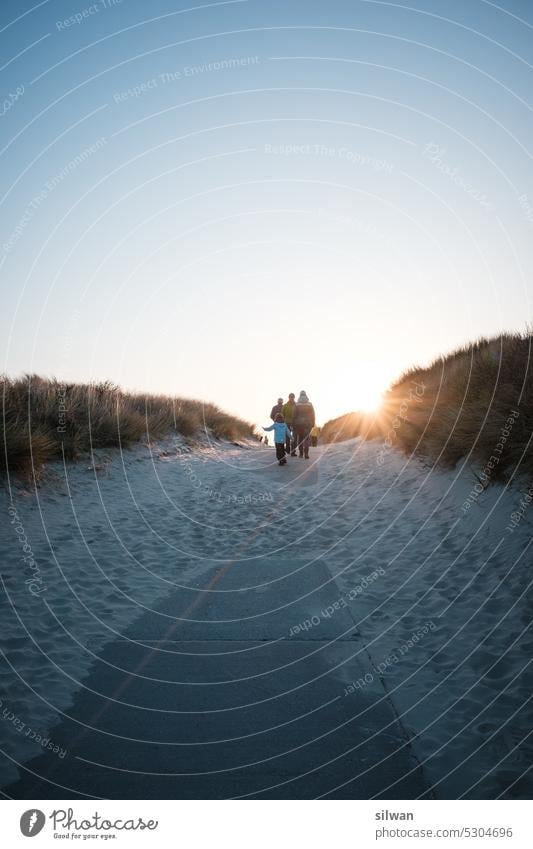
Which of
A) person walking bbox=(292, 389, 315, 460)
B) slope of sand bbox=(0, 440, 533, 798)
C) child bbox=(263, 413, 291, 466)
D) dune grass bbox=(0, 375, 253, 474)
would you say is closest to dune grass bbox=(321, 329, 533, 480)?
slope of sand bbox=(0, 440, 533, 798)

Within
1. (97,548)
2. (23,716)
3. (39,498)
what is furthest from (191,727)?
(39,498)

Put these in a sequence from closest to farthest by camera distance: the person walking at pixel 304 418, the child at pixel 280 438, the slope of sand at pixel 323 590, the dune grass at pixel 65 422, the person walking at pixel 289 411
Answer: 1. the slope of sand at pixel 323 590
2. the dune grass at pixel 65 422
3. the child at pixel 280 438
4. the person walking at pixel 304 418
5. the person walking at pixel 289 411

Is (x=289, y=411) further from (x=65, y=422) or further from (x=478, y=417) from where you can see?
(x=478, y=417)

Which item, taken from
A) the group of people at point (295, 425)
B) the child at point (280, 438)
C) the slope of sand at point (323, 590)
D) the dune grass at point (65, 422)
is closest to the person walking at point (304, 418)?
the group of people at point (295, 425)

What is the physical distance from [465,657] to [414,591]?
1405 millimetres

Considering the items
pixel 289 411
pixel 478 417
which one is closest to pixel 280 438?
pixel 289 411

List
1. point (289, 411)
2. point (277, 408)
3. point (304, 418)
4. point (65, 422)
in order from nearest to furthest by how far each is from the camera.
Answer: point (65, 422)
point (304, 418)
point (289, 411)
point (277, 408)

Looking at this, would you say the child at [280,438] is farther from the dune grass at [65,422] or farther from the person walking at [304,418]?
the dune grass at [65,422]

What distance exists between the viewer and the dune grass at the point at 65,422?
26.6ft

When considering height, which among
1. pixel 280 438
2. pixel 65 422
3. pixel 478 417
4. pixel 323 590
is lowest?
pixel 323 590

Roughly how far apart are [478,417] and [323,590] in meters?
3.62

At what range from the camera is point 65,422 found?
10.4m

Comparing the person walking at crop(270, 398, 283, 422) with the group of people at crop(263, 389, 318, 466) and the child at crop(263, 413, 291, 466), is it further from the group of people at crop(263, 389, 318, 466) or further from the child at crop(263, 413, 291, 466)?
the child at crop(263, 413, 291, 466)

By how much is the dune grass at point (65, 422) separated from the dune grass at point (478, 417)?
681 cm
